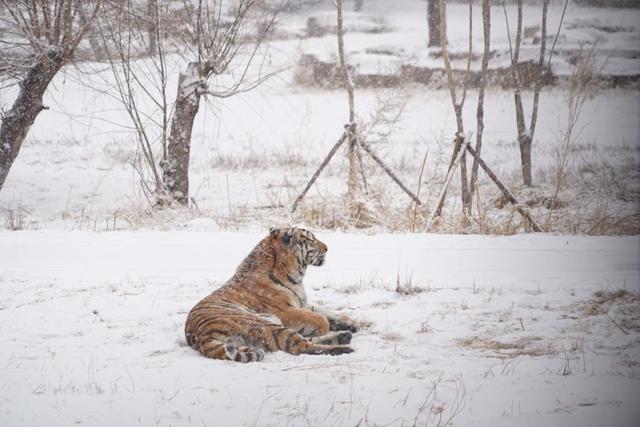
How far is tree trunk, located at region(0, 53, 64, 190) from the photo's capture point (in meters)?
10.5

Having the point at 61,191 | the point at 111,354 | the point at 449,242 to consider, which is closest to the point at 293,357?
the point at 111,354

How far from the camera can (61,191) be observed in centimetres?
1401

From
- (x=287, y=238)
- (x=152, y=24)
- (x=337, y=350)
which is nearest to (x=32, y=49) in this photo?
(x=152, y=24)

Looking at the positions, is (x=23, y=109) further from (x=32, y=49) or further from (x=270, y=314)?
(x=270, y=314)

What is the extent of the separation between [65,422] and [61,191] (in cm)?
1154

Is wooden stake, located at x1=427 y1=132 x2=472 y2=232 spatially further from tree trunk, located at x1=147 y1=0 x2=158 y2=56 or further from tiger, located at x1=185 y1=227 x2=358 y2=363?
tree trunk, located at x1=147 y1=0 x2=158 y2=56

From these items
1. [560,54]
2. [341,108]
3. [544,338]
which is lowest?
[544,338]

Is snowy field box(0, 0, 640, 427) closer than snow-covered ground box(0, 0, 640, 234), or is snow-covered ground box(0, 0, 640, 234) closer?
snowy field box(0, 0, 640, 427)

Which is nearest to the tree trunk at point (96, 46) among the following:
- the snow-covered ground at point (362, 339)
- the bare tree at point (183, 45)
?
the bare tree at point (183, 45)

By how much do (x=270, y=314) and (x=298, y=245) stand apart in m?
0.71

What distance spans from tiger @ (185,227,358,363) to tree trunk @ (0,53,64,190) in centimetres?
709

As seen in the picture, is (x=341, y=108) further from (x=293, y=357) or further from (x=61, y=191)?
(x=293, y=357)

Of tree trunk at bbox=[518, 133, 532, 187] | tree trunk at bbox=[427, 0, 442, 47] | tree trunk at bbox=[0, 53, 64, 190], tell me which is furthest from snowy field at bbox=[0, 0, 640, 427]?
tree trunk at bbox=[427, 0, 442, 47]

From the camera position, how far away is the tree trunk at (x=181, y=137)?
11422 mm
